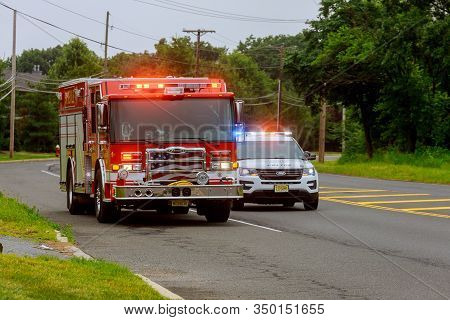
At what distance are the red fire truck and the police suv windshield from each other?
4521mm

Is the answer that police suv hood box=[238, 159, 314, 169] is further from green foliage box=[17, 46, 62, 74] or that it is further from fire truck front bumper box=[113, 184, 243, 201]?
green foliage box=[17, 46, 62, 74]

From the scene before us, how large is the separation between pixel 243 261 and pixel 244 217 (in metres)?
8.46

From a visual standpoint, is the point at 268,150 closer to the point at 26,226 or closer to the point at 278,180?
the point at 278,180

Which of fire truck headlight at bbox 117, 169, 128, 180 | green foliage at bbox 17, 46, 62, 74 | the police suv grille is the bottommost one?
the police suv grille

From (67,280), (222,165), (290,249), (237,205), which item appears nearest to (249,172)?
(237,205)

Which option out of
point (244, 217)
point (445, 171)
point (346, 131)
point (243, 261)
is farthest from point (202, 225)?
point (346, 131)

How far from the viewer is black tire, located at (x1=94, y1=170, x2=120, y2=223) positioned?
20828 mm

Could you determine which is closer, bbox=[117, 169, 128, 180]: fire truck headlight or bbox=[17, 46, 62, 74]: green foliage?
bbox=[117, 169, 128, 180]: fire truck headlight

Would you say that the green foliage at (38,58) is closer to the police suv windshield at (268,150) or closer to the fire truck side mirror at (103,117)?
the police suv windshield at (268,150)

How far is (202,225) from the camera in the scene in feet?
69.0

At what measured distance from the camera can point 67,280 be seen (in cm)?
1104

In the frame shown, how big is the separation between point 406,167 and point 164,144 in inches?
1191

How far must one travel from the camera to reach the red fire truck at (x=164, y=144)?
20016 mm

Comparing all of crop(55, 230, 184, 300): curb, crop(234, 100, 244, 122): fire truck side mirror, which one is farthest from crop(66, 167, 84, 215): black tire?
crop(55, 230, 184, 300): curb
